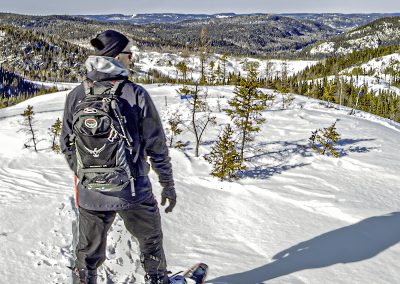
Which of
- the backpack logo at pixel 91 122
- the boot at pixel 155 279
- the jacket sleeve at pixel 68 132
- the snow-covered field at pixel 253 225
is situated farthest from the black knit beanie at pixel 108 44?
the snow-covered field at pixel 253 225

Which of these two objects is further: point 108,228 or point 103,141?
point 108,228

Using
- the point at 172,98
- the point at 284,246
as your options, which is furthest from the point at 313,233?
the point at 172,98

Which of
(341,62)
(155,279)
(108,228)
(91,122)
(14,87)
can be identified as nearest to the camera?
(91,122)

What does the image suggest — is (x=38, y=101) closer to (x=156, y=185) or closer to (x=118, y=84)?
(x=156, y=185)

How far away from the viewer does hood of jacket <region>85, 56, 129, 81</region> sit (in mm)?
3166

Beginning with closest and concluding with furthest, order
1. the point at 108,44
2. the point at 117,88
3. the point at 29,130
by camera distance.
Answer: the point at 117,88, the point at 108,44, the point at 29,130

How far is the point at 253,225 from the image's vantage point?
392 inches

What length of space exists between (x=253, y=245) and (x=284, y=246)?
2.40ft

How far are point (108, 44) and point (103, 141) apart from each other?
973 millimetres

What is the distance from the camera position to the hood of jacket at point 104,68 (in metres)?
3.17

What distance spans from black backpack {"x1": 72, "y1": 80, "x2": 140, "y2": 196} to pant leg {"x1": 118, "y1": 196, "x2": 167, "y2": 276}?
35cm

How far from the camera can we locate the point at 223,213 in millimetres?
11297

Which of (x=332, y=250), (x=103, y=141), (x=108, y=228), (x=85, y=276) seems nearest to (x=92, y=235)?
(x=108, y=228)

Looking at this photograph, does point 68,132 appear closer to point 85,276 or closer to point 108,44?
point 108,44
